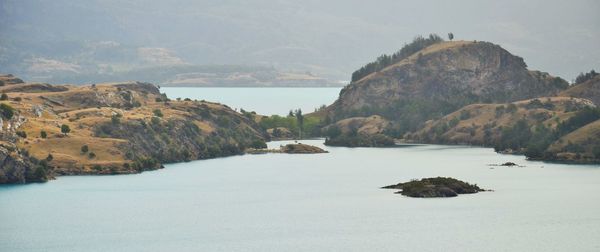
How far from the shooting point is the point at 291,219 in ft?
518

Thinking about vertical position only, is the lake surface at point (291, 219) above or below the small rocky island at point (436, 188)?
below

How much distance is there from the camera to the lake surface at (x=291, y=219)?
136500mm

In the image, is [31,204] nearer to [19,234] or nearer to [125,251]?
[19,234]

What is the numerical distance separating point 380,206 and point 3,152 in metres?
64.8

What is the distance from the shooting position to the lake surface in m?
136

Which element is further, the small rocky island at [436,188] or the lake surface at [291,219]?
the small rocky island at [436,188]

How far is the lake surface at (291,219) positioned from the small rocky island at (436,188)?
7.89 feet

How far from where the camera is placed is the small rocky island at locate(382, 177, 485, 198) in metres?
179

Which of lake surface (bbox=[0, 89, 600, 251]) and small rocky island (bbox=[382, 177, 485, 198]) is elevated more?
small rocky island (bbox=[382, 177, 485, 198])

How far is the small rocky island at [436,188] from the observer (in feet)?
586

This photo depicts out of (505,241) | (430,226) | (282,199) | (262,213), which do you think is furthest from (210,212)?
(505,241)

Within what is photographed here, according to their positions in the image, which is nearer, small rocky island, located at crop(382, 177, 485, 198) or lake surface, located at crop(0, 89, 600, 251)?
lake surface, located at crop(0, 89, 600, 251)

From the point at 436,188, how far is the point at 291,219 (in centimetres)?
2985

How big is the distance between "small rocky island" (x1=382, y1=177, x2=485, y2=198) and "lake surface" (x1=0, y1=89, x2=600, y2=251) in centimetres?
240
